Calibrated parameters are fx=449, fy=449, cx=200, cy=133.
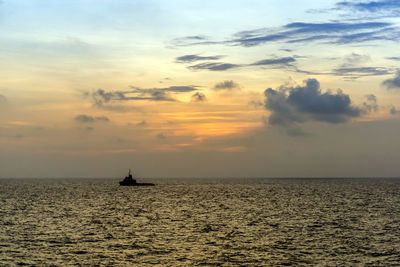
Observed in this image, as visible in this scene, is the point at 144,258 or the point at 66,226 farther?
the point at 66,226

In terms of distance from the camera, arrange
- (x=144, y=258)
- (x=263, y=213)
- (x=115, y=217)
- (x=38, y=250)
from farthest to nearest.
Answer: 1. (x=263, y=213)
2. (x=115, y=217)
3. (x=38, y=250)
4. (x=144, y=258)

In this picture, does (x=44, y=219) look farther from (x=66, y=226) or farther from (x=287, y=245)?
(x=287, y=245)

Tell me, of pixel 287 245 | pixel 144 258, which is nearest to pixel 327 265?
pixel 287 245

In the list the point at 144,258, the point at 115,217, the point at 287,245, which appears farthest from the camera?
the point at 115,217

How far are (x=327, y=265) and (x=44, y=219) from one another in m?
59.5

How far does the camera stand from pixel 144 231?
71.6 m

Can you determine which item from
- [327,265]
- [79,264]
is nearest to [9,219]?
[79,264]

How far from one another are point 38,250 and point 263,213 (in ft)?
195

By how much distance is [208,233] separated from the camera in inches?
2726

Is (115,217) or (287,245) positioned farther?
(115,217)

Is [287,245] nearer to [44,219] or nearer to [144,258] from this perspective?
[144,258]

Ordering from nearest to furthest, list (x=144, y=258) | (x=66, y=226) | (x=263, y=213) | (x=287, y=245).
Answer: (x=144, y=258)
(x=287, y=245)
(x=66, y=226)
(x=263, y=213)

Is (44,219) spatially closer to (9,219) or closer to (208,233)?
(9,219)

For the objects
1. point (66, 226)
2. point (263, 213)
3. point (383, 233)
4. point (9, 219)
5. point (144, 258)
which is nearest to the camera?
point (144, 258)
